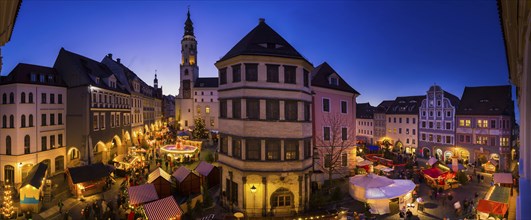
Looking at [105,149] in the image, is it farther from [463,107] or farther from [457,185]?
[463,107]

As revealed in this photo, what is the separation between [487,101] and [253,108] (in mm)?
46293

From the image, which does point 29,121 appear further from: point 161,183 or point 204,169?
point 204,169

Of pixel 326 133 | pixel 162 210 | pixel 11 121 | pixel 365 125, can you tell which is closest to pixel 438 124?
pixel 365 125

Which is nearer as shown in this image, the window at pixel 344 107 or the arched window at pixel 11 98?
the arched window at pixel 11 98

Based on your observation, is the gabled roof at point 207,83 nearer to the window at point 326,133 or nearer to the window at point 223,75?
the window at point 326,133

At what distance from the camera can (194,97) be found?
257ft

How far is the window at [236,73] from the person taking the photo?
70.2 ft

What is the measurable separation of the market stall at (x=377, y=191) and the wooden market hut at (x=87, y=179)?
24543 mm

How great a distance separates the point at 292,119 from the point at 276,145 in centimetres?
248

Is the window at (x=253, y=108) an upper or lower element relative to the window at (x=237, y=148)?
upper

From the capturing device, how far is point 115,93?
43875 mm

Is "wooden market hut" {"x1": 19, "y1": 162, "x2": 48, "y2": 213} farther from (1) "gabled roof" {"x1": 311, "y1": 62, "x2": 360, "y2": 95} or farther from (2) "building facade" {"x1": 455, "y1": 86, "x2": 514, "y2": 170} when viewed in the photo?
(2) "building facade" {"x1": 455, "y1": 86, "x2": 514, "y2": 170}

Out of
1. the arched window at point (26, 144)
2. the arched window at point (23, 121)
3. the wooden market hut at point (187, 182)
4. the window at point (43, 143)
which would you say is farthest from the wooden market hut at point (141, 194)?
the window at point (43, 143)

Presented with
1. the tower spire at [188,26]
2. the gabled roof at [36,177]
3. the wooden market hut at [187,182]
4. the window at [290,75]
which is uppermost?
the tower spire at [188,26]
